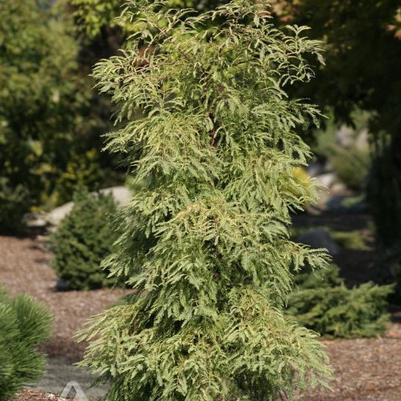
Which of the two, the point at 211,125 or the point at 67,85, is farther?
the point at 67,85

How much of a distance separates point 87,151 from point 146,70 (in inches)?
567

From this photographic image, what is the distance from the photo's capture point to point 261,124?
5848 millimetres

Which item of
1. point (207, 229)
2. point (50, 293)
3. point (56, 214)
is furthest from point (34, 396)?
point (56, 214)

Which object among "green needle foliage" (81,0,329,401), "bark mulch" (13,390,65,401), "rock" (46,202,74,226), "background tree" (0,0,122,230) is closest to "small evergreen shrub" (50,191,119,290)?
"background tree" (0,0,122,230)

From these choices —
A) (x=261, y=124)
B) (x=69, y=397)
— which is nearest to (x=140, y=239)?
(x=261, y=124)

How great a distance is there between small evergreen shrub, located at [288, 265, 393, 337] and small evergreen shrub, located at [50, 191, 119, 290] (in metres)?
3.38

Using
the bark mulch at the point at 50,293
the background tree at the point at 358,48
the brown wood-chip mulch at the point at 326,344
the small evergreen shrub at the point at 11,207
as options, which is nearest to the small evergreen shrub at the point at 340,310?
the brown wood-chip mulch at the point at 326,344

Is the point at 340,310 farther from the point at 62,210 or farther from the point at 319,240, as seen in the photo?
the point at 62,210

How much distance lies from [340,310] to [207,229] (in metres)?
5.10

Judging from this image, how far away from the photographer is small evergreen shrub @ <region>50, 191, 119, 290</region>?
42.8 feet

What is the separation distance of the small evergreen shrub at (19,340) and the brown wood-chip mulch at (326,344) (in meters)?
0.48

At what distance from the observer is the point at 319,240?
1705cm

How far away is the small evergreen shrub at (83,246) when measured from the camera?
13031 mm

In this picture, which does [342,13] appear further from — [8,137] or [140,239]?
[8,137]
